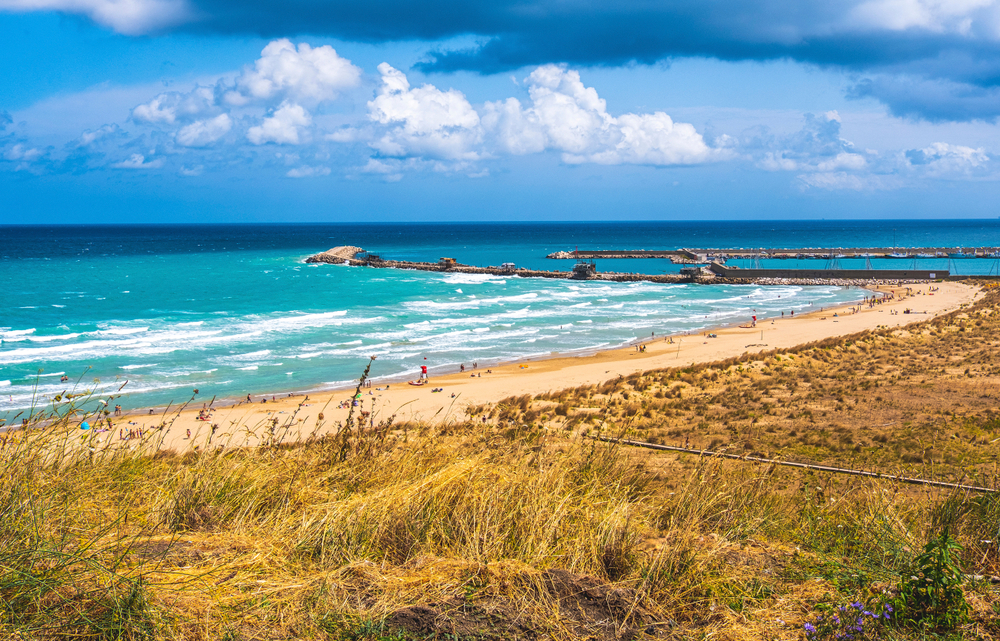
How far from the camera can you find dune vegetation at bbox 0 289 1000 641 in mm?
3211

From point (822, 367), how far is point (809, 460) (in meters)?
16.4

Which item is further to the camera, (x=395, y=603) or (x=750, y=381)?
(x=750, y=381)

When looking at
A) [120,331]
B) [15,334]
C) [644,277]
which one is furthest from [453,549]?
[644,277]

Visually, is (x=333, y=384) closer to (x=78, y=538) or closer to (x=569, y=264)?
(x=78, y=538)

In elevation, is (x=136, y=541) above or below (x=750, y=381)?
above

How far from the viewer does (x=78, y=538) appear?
3.58 meters

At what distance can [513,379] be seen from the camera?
1088 inches

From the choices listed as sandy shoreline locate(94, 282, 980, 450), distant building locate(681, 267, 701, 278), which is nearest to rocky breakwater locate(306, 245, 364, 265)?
distant building locate(681, 267, 701, 278)

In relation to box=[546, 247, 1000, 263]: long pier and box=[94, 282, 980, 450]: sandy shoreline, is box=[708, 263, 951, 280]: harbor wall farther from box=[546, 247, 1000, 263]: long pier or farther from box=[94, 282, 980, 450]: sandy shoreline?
box=[94, 282, 980, 450]: sandy shoreline

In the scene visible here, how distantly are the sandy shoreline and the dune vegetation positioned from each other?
6774 mm

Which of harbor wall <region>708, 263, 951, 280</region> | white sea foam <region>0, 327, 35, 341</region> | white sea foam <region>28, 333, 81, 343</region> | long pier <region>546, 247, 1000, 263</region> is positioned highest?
long pier <region>546, 247, 1000, 263</region>

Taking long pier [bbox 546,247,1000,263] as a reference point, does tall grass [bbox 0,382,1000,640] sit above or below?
below

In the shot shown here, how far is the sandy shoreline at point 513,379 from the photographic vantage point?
62.0 feet

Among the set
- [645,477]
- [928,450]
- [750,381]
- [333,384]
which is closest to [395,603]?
[645,477]
